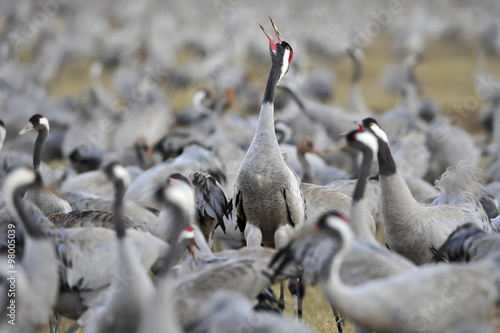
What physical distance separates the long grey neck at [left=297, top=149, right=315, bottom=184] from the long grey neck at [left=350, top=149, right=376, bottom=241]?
9.34 ft

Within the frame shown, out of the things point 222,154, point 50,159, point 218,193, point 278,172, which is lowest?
point 50,159

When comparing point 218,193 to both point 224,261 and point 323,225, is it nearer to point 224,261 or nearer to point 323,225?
point 224,261

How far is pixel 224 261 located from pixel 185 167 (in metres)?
2.60

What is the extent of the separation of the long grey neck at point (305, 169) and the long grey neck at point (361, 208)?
285 centimetres

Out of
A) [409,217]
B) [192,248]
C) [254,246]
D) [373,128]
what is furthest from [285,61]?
[192,248]

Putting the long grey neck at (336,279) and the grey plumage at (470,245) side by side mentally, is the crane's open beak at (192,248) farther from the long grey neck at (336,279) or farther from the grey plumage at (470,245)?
the grey plumage at (470,245)

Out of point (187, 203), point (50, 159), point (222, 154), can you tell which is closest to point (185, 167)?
point (222, 154)

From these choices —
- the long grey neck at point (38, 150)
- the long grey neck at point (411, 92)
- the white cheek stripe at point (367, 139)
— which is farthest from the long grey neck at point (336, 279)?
the long grey neck at point (411, 92)

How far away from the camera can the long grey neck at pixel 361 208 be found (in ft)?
11.1

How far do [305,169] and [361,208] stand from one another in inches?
117

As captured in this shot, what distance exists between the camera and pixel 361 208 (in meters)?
3.44

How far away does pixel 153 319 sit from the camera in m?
2.52

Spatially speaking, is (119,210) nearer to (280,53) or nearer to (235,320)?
(235,320)

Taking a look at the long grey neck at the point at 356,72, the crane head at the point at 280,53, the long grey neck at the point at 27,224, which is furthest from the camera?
the long grey neck at the point at 356,72
